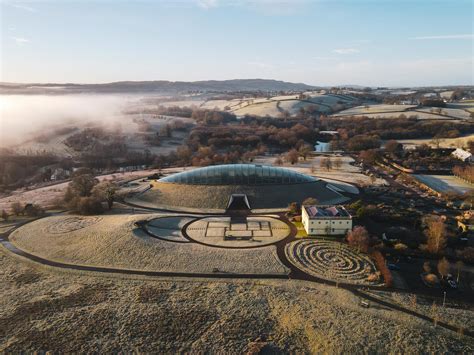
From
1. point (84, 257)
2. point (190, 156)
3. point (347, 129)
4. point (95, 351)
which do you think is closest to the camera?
point (95, 351)

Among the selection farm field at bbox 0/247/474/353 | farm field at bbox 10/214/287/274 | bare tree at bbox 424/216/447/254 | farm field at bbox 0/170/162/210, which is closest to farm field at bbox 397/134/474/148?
bare tree at bbox 424/216/447/254

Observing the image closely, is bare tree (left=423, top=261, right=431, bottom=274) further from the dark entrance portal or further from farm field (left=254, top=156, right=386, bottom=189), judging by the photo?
farm field (left=254, top=156, right=386, bottom=189)

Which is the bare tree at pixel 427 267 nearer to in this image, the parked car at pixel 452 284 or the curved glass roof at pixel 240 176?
the parked car at pixel 452 284

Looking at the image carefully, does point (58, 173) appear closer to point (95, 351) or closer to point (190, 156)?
point (190, 156)

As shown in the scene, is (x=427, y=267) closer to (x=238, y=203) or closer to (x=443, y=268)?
(x=443, y=268)

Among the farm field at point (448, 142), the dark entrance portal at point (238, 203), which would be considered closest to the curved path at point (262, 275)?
the dark entrance portal at point (238, 203)

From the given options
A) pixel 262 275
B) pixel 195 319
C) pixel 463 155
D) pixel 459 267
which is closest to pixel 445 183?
pixel 463 155

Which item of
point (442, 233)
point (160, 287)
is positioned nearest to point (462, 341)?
point (442, 233)
